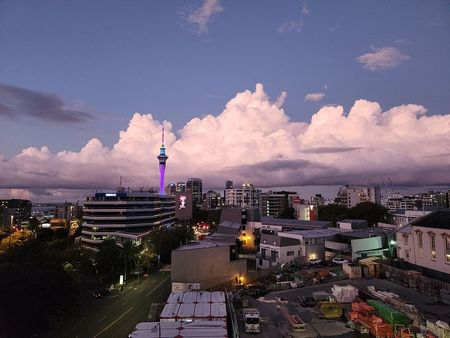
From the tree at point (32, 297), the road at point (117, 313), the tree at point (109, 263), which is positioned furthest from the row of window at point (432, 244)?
the tree at point (109, 263)

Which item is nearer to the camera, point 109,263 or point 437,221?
point 437,221

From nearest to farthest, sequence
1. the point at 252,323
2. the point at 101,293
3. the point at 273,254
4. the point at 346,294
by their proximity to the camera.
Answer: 1. the point at 252,323
2. the point at 346,294
3. the point at 101,293
4. the point at 273,254

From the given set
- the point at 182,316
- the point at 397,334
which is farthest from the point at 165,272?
the point at 397,334

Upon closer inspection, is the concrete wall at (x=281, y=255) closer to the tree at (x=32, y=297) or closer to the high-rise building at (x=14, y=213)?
the tree at (x=32, y=297)

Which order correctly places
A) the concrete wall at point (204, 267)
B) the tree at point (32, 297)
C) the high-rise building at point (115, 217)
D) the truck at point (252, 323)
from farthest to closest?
the high-rise building at point (115, 217) → the concrete wall at point (204, 267) → the tree at point (32, 297) → the truck at point (252, 323)

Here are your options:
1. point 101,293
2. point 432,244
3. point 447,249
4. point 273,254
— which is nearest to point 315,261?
point 273,254

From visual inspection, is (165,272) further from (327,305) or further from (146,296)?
(327,305)

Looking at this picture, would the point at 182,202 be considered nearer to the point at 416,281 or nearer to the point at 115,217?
the point at 115,217
